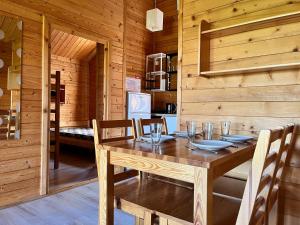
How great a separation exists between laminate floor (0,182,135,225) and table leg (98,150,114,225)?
0.87 m

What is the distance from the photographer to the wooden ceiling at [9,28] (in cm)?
240

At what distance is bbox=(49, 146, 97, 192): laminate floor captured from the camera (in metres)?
3.11

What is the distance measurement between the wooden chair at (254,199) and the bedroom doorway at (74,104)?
2287 mm

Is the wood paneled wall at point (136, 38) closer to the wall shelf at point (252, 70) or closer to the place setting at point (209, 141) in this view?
the wall shelf at point (252, 70)

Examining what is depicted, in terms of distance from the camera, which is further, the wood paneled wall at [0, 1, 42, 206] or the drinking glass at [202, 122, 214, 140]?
the wood paneled wall at [0, 1, 42, 206]

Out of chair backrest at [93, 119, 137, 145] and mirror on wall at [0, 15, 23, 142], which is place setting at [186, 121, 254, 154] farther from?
mirror on wall at [0, 15, 23, 142]

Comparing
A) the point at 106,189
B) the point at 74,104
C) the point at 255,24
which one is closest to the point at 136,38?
the point at 74,104

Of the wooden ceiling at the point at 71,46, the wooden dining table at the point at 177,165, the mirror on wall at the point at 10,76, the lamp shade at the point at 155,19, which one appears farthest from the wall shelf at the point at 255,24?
the wooden ceiling at the point at 71,46

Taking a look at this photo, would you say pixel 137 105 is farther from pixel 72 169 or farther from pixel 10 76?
pixel 10 76

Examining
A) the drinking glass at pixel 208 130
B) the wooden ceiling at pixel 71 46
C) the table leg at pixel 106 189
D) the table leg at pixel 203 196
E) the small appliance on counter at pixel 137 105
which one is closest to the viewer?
the table leg at pixel 203 196

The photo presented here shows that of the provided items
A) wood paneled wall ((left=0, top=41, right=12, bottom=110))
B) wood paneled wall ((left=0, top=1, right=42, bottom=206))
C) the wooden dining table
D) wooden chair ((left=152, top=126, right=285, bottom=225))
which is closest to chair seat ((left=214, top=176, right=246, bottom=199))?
wooden chair ((left=152, top=126, right=285, bottom=225))

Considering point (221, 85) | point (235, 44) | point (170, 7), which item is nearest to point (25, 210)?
point (221, 85)

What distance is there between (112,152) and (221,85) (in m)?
1.24

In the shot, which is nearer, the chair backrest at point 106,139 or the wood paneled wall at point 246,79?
the chair backrest at point 106,139
